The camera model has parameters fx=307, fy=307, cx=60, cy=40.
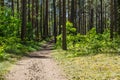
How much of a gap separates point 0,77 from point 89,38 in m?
15.2

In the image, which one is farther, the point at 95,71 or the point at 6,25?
the point at 6,25

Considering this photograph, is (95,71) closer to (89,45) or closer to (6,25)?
(89,45)

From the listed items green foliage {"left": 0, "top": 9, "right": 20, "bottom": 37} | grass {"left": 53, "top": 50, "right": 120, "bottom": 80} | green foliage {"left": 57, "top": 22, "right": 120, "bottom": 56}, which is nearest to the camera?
grass {"left": 53, "top": 50, "right": 120, "bottom": 80}

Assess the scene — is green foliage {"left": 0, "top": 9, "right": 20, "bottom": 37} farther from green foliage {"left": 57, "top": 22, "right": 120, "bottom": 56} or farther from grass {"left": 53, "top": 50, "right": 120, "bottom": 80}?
grass {"left": 53, "top": 50, "right": 120, "bottom": 80}

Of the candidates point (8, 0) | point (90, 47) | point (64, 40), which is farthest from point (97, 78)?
point (8, 0)

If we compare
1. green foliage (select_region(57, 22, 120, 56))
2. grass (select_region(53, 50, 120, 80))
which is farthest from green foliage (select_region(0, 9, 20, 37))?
grass (select_region(53, 50, 120, 80))

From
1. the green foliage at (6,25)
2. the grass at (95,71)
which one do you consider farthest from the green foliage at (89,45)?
the grass at (95,71)

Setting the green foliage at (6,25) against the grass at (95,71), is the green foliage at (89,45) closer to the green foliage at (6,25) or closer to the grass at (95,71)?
the green foliage at (6,25)

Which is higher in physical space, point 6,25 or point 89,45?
point 6,25

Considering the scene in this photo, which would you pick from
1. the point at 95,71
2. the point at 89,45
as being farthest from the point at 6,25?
the point at 95,71

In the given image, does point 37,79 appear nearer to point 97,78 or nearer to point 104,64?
point 97,78

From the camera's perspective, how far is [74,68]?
53.0 ft

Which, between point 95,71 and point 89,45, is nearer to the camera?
point 95,71

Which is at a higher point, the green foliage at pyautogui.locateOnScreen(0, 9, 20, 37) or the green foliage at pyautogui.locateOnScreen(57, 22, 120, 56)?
the green foliage at pyautogui.locateOnScreen(0, 9, 20, 37)
